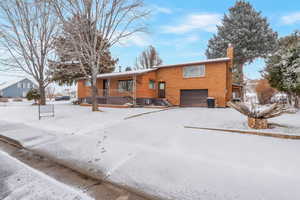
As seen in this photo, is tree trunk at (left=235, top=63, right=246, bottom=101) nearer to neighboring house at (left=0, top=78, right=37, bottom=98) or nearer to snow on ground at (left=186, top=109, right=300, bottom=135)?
snow on ground at (left=186, top=109, right=300, bottom=135)

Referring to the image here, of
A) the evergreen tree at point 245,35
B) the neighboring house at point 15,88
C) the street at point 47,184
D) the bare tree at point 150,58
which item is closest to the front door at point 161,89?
the evergreen tree at point 245,35

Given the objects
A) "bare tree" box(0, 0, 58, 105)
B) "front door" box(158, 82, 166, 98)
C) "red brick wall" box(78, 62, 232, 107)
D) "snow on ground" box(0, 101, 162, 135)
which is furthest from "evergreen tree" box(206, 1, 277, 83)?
"bare tree" box(0, 0, 58, 105)

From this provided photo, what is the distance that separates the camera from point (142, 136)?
508 centimetres

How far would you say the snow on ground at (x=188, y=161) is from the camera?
2476 mm

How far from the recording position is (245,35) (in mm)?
22344

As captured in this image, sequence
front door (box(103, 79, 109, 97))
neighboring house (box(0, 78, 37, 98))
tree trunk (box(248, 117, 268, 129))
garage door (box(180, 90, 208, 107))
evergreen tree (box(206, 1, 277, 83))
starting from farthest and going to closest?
neighboring house (box(0, 78, 37, 98))
evergreen tree (box(206, 1, 277, 83))
front door (box(103, 79, 109, 97))
garage door (box(180, 90, 208, 107))
tree trunk (box(248, 117, 268, 129))

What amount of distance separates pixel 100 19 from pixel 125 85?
807cm

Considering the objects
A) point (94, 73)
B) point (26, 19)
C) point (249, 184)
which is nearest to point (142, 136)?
point (249, 184)

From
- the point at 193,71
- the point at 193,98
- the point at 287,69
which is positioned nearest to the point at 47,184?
the point at 287,69

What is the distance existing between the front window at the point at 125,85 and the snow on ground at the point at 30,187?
45.2 ft

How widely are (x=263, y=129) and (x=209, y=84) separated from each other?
10.0m

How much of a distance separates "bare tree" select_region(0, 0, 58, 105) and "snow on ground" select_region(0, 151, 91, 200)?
14425 mm

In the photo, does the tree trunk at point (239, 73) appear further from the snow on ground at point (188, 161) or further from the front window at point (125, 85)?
the snow on ground at point (188, 161)

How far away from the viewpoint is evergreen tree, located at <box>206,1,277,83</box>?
2205 centimetres
